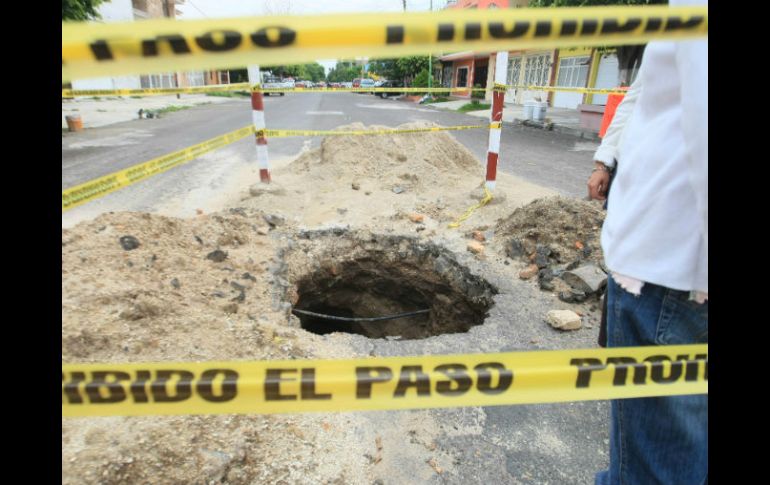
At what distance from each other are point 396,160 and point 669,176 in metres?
5.18

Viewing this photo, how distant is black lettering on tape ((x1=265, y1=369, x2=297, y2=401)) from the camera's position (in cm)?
100

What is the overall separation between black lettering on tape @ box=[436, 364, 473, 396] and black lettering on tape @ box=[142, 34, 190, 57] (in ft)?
3.17

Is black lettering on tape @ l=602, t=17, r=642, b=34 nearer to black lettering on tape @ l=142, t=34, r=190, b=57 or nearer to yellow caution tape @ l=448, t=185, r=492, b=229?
black lettering on tape @ l=142, t=34, r=190, b=57

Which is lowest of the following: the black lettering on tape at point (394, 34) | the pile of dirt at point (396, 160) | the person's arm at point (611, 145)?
the pile of dirt at point (396, 160)

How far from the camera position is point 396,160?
6.09m

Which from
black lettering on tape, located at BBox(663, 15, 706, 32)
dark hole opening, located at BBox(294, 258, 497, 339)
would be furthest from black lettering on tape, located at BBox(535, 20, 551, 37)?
dark hole opening, located at BBox(294, 258, 497, 339)

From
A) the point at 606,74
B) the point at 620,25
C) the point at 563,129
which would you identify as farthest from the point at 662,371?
the point at 606,74

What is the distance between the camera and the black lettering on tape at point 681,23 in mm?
946

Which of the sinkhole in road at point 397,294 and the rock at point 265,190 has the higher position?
the rock at point 265,190

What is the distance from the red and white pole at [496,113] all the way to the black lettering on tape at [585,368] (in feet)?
12.3

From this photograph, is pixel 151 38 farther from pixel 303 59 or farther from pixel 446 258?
pixel 446 258

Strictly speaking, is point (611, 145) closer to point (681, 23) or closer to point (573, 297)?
point (681, 23)

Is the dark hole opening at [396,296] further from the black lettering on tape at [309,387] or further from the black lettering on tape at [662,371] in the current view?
the black lettering on tape at [309,387]

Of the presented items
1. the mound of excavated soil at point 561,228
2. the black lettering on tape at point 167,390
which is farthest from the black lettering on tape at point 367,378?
the mound of excavated soil at point 561,228
